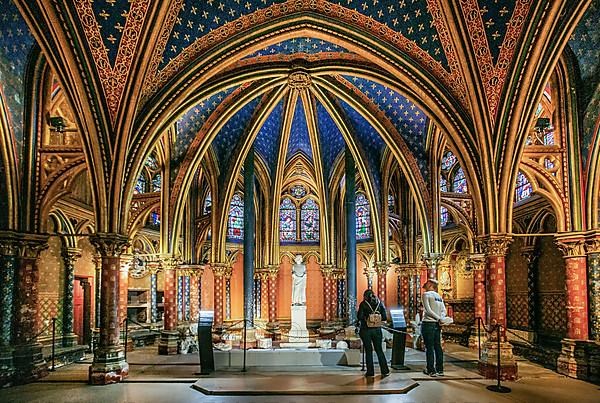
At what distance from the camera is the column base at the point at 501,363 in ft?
39.8

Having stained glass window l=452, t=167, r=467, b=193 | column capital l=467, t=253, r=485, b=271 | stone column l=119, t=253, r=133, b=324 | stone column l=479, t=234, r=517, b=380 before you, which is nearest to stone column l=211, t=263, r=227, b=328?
stone column l=119, t=253, r=133, b=324

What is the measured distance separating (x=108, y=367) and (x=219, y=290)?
9.87 m

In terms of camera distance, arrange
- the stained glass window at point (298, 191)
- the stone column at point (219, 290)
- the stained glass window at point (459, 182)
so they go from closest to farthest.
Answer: the stone column at point (219, 290), the stained glass window at point (459, 182), the stained glass window at point (298, 191)

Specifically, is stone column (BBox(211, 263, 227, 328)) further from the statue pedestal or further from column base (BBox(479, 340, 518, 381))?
column base (BBox(479, 340, 518, 381))

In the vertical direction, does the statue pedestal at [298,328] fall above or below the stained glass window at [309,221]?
below

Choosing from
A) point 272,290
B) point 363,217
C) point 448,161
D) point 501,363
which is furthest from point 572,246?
point 363,217

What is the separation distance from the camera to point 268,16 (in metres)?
13.7

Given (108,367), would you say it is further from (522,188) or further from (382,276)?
(522,188)

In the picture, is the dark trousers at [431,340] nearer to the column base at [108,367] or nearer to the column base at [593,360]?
the column base at [593,360]

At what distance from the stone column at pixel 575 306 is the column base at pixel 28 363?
12.0 meters

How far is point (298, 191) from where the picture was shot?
103ft

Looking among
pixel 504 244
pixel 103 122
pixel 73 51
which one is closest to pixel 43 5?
pixel 73 51

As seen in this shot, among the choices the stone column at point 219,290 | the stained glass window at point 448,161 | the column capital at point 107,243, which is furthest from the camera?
the stained glass window at point 448,161

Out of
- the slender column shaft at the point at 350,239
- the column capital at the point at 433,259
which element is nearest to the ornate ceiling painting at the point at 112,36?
the slender column shaft at the point at 350,239
